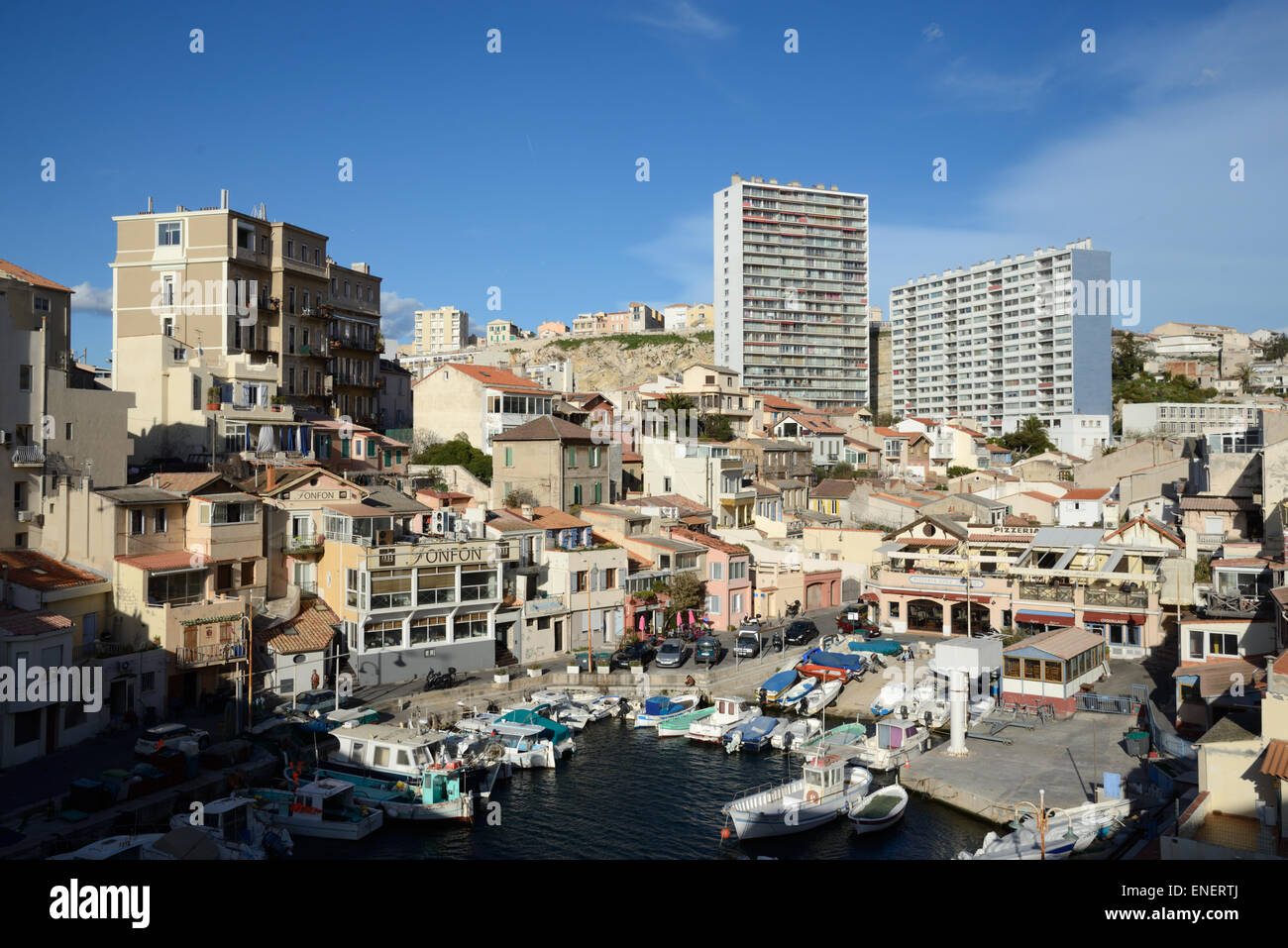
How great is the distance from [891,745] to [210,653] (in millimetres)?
18786

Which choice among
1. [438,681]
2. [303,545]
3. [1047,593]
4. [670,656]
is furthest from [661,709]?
[1047,593]

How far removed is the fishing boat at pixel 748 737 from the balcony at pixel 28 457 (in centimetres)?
2150

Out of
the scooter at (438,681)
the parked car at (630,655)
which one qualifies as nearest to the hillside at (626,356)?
the parked car at (630,655)

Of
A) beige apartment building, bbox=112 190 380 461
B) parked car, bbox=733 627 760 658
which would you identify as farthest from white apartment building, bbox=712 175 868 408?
parked car, bbox=733 627 760 658

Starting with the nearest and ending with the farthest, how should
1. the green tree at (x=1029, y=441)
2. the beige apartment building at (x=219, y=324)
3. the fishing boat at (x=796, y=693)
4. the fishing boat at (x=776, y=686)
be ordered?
the fishing boat at (x=796, y=693) < the fishing boat at (x=776, y=686) < the beige apartment building at (x=219, y=324) < the green tree at (x=1029, y=441)

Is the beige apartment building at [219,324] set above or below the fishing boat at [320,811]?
above

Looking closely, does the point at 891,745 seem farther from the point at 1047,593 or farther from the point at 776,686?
the point at 1047,593

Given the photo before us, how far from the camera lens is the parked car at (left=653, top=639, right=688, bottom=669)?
32594mm

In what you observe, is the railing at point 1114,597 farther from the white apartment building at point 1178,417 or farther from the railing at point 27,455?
the white apartment building at point 1178,417

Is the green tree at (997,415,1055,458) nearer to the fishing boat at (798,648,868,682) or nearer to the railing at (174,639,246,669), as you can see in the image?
the fishing boat at (798,648,868,682)

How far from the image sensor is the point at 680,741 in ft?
91.0

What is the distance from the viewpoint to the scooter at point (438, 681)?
29391mm
